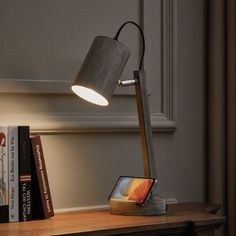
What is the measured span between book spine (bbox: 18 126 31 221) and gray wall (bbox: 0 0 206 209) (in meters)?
0.10

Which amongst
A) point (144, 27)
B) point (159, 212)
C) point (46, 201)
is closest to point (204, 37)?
point (144, 27)

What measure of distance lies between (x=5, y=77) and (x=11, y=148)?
0.18 m

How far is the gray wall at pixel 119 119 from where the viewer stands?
128cm

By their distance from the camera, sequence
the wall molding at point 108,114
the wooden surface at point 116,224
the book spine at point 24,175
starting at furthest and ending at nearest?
the wall molding at point 108,114 → the book spine at point 24,175 → the wooden surface at point 116,224

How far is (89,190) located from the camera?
1350mm

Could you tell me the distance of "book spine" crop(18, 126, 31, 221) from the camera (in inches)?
44.8

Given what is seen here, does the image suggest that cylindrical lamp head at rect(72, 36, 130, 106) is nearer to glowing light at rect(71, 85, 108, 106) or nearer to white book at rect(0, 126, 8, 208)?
glowing light at rect(71, 85, 108, 106)

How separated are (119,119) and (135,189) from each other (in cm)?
23

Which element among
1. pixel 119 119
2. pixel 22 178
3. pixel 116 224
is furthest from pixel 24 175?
pixel 119 119

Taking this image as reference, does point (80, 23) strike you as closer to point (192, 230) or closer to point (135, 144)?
point (135, 144)

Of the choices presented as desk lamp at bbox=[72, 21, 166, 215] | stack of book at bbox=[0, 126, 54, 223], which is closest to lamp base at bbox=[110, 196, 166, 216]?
desk lamp at bbox=[72, 21, 166, 215]

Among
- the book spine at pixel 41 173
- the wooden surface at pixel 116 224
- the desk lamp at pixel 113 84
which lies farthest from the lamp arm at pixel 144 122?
the book spine at pixel 41 173

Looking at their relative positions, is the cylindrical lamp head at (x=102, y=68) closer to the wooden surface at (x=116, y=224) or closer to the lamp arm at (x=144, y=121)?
the lamp arm at (x=144, y=121)

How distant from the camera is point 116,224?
1092mm
